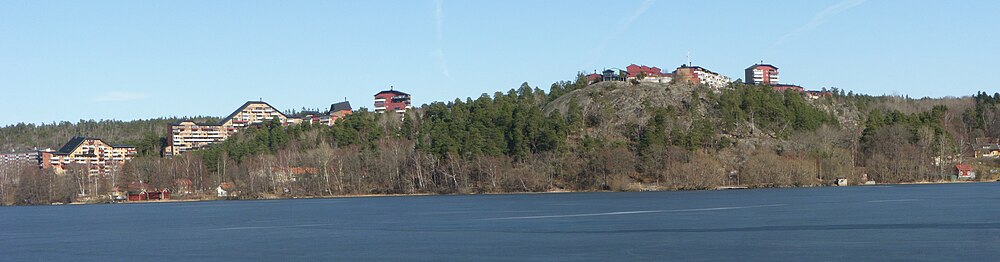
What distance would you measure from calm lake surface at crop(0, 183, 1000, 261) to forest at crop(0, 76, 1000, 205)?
5770 cm

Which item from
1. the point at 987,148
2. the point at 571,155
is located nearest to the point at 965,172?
the point at 987,148

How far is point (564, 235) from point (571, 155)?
94.9 meters

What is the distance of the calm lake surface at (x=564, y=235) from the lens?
152 feet

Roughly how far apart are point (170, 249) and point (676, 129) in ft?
349

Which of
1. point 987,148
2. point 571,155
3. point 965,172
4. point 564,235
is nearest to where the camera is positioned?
point 564,235

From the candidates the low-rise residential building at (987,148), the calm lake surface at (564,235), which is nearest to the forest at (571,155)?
the low-rise residential building at (987,148)

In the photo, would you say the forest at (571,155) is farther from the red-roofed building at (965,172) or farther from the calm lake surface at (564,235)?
the calm lake surface at (564,235)

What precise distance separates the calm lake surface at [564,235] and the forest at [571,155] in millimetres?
57698

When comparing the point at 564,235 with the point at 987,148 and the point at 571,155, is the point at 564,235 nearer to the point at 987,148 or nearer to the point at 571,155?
the point at 571,155

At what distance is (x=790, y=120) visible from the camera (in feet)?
581

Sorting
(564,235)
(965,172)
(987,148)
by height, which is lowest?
(564,235)

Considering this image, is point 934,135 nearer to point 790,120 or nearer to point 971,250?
point 790,120

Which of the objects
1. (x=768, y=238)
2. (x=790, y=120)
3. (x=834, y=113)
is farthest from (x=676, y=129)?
(x=768, y=238)

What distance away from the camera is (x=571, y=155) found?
5965 inches
